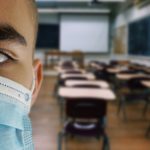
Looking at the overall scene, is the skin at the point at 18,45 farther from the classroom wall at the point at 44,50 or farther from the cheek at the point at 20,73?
the classroom wall at the point at 44,50

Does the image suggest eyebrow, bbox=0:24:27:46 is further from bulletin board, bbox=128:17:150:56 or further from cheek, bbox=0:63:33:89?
bulletin board, bbox=128:17:150:56

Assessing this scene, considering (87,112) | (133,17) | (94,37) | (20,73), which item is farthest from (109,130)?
(94,37)

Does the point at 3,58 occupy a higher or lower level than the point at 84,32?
higher

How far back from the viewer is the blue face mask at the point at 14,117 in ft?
3.16

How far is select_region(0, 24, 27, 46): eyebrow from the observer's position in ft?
3.41

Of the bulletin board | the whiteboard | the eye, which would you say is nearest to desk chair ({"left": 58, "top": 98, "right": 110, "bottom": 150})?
the eye

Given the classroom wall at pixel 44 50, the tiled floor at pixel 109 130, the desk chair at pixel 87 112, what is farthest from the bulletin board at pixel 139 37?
the desk chair at pixel 87 112

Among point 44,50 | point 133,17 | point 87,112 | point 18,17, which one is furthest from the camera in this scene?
point 44,50

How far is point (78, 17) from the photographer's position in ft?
49.8

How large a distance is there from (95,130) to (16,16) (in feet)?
9.34

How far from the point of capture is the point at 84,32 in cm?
1518

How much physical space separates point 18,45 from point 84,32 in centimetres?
1424

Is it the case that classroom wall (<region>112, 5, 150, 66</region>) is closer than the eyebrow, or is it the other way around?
the eyebrow

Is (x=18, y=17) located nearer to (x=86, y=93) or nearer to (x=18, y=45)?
(x=18, y=45)
